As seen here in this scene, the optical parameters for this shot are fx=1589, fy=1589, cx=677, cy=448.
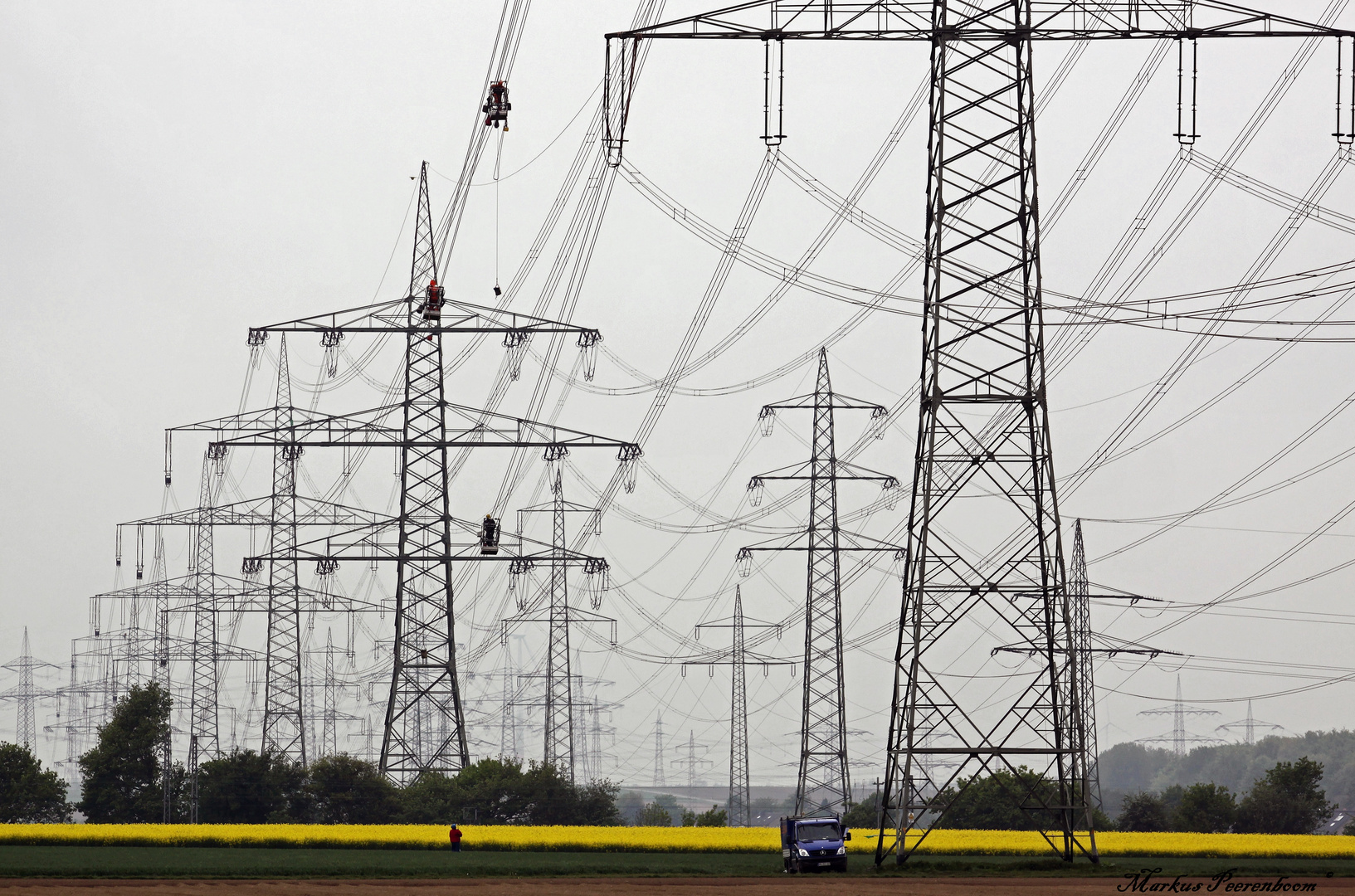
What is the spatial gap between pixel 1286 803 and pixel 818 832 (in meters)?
52.4

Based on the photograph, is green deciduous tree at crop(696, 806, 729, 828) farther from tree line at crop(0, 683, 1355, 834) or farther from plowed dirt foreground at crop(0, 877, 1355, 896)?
plowed dirt foreground at crop(0, 877, 1355, 896)

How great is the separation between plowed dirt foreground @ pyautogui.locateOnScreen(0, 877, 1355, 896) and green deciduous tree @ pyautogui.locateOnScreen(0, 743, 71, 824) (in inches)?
2300

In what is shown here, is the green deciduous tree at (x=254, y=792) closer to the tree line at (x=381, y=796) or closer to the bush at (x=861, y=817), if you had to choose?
the tree line at (x=381, y=796)

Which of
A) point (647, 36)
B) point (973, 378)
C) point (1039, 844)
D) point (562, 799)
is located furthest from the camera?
point (562, 799)

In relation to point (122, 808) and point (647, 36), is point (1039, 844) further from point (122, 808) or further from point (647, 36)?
point (122, 808)

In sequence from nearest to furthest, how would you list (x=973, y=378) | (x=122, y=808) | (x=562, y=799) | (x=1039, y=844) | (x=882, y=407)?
(x=973, y=378) < (x=1039, y=844) < (x=882, y=407) < (x=562, y=799) < (x=122, y=808)

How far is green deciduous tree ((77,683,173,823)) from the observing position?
297ft

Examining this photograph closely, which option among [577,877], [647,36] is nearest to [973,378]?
[647,36]

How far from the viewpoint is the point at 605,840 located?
2409 inches

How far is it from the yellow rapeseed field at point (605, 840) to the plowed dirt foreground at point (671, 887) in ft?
44.0

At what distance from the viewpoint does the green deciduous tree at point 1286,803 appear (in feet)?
284

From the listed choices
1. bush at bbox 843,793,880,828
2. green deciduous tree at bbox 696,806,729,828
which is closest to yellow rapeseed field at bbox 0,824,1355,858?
bush at bbox 843,793,880,828

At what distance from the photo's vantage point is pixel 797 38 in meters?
36.6

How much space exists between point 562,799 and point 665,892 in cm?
4186
